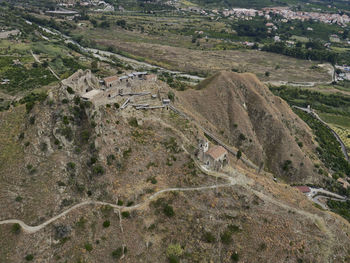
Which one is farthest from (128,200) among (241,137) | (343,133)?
(343,133)

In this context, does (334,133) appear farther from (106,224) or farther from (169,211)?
(106,224)

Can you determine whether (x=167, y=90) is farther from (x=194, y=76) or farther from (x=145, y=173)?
(x=194, y=76)

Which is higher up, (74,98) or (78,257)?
(74,98)

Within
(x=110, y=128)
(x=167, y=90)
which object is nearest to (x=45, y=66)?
(x=167, y=90)

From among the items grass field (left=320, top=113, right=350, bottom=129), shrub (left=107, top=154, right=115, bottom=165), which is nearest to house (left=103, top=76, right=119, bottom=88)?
shrub (left=107, top=154, right=115, bottom=165)

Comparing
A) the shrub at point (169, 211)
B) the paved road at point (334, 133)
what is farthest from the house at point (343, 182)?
the shrub at point (169, 211)

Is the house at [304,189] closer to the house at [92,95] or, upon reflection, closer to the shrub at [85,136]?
the shrub at [85,136]
